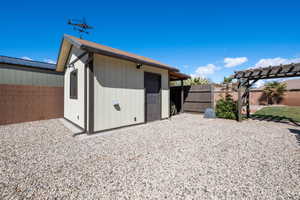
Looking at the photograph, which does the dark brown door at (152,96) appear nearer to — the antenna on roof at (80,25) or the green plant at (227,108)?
the green plant at (227,108)

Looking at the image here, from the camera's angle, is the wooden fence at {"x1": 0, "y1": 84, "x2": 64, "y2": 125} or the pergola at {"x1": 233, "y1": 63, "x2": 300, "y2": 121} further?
the wooden fence at {"x1": 0, "y1": 84, "x2": 64, "y2": 125}

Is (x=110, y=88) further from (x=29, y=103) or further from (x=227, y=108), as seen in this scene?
(x=227, y=108)

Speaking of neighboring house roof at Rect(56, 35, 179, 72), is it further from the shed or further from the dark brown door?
the dark brown door

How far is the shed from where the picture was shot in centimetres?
411

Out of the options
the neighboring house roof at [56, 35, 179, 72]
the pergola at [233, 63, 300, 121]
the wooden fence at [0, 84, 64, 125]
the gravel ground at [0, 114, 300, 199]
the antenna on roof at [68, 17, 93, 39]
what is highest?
the antenna on roof at [68, 17, 93, 39]

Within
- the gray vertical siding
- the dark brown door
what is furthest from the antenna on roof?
the dark brown door

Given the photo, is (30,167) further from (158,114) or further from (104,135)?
(158,114)

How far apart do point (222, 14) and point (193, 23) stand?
73.6 inches

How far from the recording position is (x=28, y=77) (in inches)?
259

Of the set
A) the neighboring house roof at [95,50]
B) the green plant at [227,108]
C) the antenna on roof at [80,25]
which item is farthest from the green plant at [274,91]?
the antenna on roof at [80,25]

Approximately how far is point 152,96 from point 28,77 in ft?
22.2

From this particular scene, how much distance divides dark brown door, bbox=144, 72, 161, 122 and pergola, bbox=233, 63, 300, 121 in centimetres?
421

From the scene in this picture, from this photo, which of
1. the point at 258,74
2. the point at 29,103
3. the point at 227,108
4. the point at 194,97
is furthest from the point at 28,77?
the point at 258,74

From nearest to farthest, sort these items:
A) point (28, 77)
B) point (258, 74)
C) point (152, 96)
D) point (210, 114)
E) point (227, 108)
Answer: point (258, 74), point (152, 96), point (28, 77), point (227, 108), point (210, 114)
